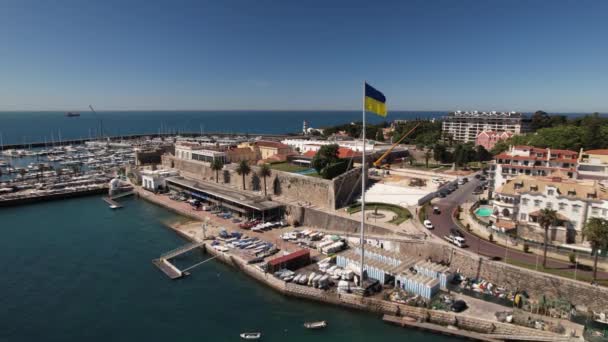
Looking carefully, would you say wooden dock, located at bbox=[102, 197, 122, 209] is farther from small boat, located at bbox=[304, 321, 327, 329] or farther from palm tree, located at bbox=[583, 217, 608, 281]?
palm tree, located at bbox=[583, 217, 608, 281]

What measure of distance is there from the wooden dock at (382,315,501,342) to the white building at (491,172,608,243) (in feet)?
47.2

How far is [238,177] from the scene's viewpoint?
212 feet

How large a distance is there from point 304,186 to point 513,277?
3011cm

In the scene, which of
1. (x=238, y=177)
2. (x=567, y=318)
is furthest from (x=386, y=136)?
(x=567, y=318)

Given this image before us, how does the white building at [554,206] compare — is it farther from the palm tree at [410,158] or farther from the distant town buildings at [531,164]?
the palm tree at [410,158]

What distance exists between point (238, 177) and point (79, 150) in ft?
296

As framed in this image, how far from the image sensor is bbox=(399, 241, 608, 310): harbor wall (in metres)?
26.7

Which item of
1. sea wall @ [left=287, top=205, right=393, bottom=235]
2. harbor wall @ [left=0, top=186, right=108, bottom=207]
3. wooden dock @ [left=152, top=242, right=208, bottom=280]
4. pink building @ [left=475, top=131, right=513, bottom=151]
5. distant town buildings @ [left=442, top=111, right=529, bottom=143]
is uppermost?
distant town buildings @ [left=442, top=111, right=529, bottom=143]

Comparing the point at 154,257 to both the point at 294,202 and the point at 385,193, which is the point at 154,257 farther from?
the point at 385,193

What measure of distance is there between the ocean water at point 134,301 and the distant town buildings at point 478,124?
106 metres

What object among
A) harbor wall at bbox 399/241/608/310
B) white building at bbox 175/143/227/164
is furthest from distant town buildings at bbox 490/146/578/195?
white building at bbox 175/143/227/164

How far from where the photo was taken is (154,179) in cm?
6981

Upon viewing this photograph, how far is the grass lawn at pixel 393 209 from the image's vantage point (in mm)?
42438

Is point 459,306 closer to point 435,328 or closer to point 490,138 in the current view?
point 435,328
